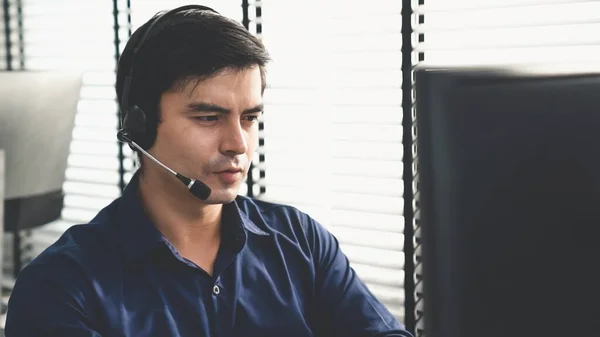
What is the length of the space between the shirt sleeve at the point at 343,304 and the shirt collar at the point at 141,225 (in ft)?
0.47

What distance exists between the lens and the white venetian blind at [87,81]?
2895 mm

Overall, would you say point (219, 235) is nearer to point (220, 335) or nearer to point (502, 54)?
point (220, 335)

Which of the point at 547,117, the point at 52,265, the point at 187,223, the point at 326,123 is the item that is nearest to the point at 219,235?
the point at 187,223

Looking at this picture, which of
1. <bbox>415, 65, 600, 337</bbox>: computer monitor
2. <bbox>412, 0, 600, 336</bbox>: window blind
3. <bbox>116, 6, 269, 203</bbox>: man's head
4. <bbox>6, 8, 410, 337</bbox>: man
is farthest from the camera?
<bbox>412, 0, 600, 336</bbox>: window blind

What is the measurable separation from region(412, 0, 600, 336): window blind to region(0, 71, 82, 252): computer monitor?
1178mm

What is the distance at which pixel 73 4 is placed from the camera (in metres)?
2.99

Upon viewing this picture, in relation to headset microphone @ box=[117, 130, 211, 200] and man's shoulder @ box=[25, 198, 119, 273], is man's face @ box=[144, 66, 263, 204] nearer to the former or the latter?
headset microphone @ box=[117, 130, 211, 200]

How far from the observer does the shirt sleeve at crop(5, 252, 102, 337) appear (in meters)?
1.14

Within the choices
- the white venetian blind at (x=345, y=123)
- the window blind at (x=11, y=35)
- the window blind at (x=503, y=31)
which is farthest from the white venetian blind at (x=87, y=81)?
the window blind at (x=503, y=31)

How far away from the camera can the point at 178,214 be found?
4.60 feet

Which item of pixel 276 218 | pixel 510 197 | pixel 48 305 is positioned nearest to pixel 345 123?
pixel 276 218

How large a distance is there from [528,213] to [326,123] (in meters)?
1.77

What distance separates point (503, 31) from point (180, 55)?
999 millimetres

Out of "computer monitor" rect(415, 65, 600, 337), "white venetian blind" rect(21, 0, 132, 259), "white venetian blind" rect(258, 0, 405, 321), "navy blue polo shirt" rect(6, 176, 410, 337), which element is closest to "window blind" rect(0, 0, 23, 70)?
"white venetian blind" rect(21, 0, 132, 259)
